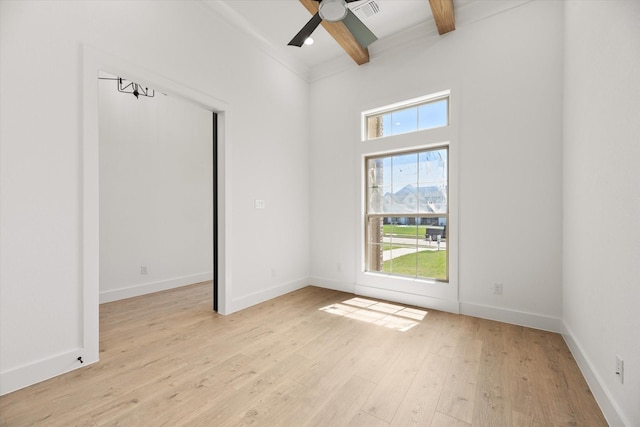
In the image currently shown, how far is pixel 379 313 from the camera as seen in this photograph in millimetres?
3234

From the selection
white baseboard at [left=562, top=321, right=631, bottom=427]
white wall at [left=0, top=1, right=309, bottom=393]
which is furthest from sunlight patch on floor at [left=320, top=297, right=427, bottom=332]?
white wall at [left=0, top=1, right=309, bottom=393]

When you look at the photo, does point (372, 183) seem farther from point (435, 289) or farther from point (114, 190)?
point (114, 190)

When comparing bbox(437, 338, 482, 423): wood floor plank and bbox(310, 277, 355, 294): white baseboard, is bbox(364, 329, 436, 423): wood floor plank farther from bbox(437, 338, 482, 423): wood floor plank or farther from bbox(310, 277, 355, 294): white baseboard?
bbox(310, 277, 355, 294): white baseboard

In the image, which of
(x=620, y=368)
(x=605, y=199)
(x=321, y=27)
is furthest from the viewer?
(x=321, y=27)

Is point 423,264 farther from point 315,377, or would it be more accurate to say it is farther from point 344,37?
point 344,37

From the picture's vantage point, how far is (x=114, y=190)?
3.82 metres

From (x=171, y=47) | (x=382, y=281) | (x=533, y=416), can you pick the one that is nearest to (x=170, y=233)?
(x=171, y=47)

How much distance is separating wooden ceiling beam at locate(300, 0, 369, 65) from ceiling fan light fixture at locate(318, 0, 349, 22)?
0.75 m

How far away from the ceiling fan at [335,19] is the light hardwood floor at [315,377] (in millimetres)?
2863

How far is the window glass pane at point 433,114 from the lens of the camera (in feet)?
11.0

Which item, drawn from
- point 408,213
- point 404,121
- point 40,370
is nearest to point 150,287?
point 40,370

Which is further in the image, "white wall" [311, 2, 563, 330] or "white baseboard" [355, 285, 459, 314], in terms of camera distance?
"white baseboard" [355, 285, 459, 314]

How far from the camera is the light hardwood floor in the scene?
1562 mm

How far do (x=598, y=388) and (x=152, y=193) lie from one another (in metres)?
5.26
